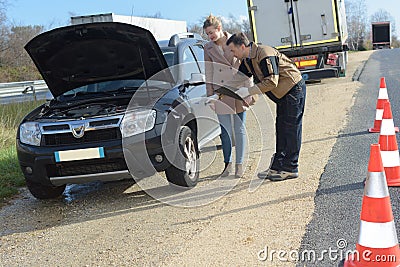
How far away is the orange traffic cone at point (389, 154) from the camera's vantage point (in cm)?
491

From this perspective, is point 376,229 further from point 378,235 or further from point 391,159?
point 391,159

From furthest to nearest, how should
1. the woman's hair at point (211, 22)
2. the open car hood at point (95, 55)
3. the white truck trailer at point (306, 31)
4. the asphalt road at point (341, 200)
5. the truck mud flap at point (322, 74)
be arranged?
the white truck trailer at point (306, 31) → the truck mud flap at point (322, 74) → the woman's hair at point (211, 22) → the open car hood at point (95, 55) → the asphalt road at point (341, 200)

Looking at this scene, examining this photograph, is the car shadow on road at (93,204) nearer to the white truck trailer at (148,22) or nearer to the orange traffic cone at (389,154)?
the orange traffic cone at (389,154)

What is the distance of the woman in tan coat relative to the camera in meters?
5.61

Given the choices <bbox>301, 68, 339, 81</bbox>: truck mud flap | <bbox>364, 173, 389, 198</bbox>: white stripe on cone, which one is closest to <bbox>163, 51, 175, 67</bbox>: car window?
<bbox>364, 173, 389, 198</bbox>: white stripe on cone

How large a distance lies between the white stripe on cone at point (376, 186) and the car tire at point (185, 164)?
92.6 inches

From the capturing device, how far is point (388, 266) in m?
3.07

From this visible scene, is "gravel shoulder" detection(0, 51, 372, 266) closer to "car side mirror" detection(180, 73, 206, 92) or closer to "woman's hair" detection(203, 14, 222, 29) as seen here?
"car side mirror" detection(180, 73, 206, 92)

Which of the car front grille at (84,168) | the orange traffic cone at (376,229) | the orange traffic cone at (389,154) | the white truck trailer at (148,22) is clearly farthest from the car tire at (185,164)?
the white truck trailer at (148,22)

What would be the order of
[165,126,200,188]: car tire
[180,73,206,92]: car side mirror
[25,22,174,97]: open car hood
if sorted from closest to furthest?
[165,126,200,188]: car tire < [25,22,174,97]: open car hood < [180,73,206,92]: car side mirror

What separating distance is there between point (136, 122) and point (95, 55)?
1.28m

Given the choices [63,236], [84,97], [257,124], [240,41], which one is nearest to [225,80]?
[240,41]

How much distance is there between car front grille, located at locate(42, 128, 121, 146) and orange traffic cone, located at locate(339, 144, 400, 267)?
2.64m

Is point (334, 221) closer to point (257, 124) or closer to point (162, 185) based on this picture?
point (162, 185)
